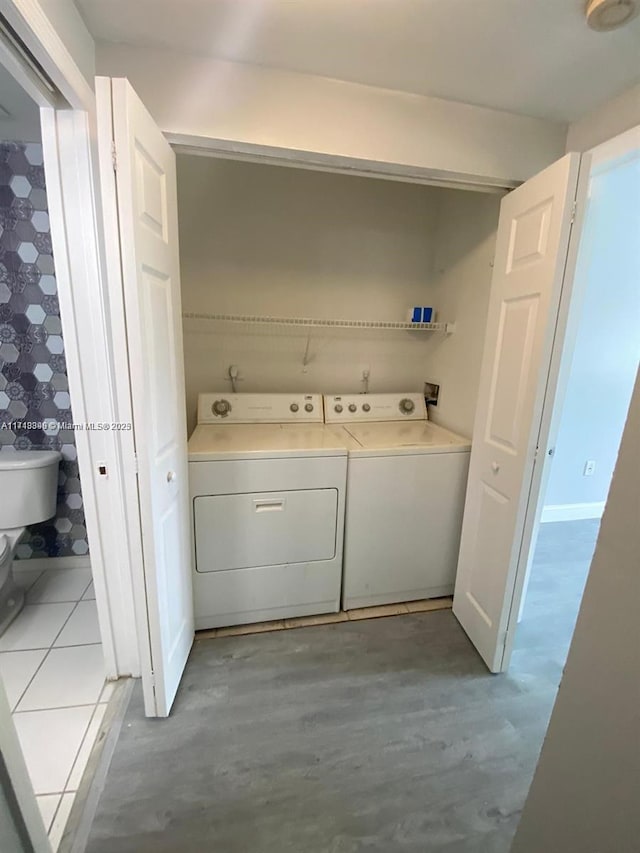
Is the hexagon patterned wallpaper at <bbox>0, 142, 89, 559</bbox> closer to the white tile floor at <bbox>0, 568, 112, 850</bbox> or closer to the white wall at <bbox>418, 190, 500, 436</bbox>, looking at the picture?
the white tile floor at <bbox>0, 568, 112, 850</bbox>

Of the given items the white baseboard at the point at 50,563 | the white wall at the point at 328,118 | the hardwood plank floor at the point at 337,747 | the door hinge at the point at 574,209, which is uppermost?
the white wall at the point at 328,118

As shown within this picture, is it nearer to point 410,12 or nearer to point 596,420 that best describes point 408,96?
point 410,12

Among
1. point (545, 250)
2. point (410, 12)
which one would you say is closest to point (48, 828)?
point (545, 250)

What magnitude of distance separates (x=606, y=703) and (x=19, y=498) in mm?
2370

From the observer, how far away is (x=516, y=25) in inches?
42.9

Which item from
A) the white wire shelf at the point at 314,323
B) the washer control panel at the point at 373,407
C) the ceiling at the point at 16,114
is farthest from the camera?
the washer control panel at the point at 373,407

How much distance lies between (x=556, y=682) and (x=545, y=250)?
5.87 ft

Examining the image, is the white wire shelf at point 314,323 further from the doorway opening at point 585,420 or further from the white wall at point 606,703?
the white wall at point 606,703

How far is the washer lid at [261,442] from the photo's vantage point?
1676mm

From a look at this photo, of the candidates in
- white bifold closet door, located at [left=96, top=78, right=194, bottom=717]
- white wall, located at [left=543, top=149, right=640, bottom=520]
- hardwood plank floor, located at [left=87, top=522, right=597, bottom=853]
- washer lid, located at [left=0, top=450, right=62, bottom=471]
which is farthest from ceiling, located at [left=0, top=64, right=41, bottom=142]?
white wall, located at [left=543, top=149, right=640, bottom=520]

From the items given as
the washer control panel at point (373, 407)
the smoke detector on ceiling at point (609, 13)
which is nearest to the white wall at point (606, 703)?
the smoke detector on ceiling at point (609, 13)

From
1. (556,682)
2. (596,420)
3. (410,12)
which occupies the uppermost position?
(410,12)

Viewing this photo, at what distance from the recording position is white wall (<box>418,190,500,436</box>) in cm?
193

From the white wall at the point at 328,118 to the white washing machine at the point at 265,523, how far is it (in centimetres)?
120
